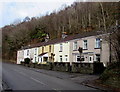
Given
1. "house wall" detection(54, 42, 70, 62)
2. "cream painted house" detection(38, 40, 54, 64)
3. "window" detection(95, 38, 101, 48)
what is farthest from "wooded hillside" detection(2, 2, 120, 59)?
"window" detection(95, 38, 101, 48)

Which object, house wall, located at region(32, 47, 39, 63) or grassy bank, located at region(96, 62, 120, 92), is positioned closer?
grassy bank, located at region(96, 62, 120, 92)

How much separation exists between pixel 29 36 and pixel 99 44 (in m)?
58.4

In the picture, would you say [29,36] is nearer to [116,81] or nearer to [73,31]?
[73,31]

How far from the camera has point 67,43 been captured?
42594mm

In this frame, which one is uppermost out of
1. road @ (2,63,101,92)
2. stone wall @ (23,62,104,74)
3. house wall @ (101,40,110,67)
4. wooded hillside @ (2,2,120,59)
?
wooded hillside @ (2,2,120,59)

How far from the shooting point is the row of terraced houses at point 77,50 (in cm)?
3259

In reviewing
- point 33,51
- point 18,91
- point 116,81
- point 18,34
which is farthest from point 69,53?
point 18,34

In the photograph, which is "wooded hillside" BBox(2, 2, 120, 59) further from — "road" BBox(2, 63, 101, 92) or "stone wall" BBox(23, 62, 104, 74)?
"road" BBox(2, 63, 101, 92)

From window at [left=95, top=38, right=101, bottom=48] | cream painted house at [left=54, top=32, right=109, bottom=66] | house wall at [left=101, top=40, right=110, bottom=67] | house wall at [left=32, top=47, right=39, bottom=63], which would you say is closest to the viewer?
house wall at [left=101, top=40, right=110, bottom=67]

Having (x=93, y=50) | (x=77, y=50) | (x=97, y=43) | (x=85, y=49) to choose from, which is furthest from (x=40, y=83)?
(x=77, y=50)

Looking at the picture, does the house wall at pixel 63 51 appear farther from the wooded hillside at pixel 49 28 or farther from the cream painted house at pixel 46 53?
the wooded hillside at pixel 49 28

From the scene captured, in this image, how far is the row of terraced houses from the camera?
32594mm

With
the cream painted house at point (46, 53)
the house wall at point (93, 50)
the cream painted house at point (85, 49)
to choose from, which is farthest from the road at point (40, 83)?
the cream painted house at point (46, 53)

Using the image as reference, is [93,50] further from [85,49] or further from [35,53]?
[35,53]
